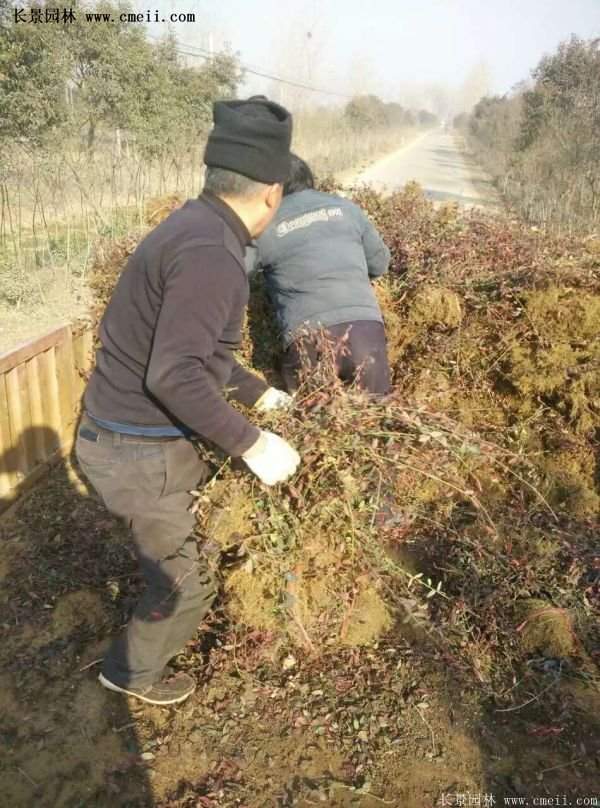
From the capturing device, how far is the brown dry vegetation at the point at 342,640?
2184 mm

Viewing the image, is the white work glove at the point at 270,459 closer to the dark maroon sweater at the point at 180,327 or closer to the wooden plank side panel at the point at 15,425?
the dark maroon sweater at the point at 180,327

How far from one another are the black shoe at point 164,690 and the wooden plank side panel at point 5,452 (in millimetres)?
1689

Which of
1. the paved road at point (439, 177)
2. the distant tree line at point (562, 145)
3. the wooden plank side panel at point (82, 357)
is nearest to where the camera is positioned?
→ the wooden plank side panel at point (82, 357)

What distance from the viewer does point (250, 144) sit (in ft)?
6.10

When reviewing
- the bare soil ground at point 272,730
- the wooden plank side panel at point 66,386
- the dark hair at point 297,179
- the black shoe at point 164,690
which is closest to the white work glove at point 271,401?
the bare soil ground at point 272,730

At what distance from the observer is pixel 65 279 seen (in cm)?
778

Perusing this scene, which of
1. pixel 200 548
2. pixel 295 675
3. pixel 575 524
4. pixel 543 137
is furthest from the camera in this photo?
pixel 543 137

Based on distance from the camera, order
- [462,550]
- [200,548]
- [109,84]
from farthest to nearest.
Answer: [109,84], [462,550], [200,548]

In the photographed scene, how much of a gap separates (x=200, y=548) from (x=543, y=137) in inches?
683

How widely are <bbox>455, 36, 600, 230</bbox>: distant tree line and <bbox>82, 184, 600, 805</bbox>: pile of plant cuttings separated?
336 inches

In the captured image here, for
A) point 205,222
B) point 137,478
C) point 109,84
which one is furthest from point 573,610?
point 109,84

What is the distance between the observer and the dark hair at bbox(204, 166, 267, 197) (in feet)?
6.26

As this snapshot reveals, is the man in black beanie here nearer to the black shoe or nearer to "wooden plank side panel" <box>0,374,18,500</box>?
the black shoe

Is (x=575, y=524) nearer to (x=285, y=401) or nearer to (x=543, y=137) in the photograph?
(x=285, y=401)
